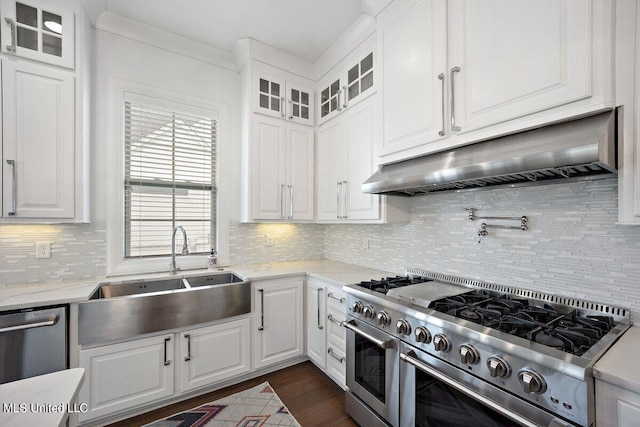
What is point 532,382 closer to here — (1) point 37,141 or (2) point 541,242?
(2) point 541,242

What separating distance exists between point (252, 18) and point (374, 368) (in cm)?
284

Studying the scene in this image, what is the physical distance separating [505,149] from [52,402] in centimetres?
190

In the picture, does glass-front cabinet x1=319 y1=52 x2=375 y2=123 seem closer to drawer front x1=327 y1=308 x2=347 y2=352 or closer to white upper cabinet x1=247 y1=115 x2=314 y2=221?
white upper cabinet x1=247 y1=115 x2=314 y2=221

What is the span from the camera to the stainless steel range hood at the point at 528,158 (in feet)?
3.57

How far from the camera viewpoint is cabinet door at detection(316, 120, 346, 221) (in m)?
2.67

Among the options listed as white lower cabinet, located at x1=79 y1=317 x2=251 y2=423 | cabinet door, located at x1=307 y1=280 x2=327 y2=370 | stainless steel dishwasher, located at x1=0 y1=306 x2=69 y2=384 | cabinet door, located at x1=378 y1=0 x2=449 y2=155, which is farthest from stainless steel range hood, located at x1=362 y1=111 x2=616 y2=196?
stainless steel dishwasher, located at x1=0 y1=306 x2=69 y2=384

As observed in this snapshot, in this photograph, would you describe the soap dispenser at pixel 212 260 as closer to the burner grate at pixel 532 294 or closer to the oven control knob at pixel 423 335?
the burner grate at pixel 532 294

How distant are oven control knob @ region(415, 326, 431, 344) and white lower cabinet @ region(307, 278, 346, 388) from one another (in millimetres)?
752

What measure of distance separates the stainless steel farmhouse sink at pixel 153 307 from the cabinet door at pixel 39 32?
1.67 meters

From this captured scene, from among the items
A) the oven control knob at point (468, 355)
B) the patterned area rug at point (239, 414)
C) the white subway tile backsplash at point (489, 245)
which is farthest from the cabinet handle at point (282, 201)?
the oven control knob at point (468, 355)

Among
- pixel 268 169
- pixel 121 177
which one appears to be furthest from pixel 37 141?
pixel 268 169

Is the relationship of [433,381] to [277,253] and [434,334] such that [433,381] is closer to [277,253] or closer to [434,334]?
[434,334]

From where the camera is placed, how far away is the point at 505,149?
1369 mm

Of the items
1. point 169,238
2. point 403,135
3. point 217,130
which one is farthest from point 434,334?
point 217,130
